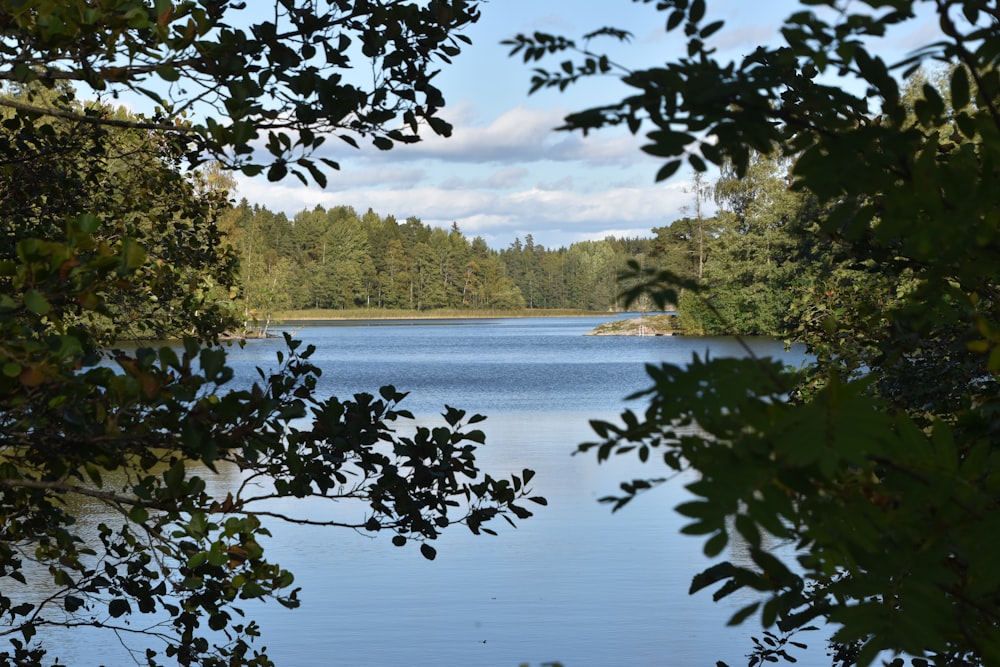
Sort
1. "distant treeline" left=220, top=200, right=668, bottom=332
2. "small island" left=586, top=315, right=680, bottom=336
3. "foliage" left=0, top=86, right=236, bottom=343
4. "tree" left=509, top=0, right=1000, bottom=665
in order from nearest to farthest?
"tree" left=509, top=0, right=1000, bottom=665
"foliage" left=0, top=86, right=236, bottom=343
"small island" left=586, top=315, right=680, bottom=336
"distant treeline" left=220, top=200, right=668, bottom=332

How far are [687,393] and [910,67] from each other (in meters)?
0.73

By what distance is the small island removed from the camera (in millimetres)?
76625

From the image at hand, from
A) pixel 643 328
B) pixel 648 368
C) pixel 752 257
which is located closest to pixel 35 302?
pixel 648 368

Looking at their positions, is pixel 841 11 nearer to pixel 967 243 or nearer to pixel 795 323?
pixel 967 243

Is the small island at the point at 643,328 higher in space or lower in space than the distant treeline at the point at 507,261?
lower

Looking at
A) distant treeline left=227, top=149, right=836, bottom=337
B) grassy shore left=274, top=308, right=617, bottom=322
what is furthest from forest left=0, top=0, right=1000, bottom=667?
grassy shore left=274, top=308, right=617, bottom=322

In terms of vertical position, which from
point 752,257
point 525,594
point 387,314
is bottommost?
point 525,594

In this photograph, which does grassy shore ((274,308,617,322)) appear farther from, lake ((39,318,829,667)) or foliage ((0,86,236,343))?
foliage ((0,86,236,343))

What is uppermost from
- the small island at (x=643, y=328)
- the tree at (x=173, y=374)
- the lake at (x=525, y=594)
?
the tree at (x=173, y=374)

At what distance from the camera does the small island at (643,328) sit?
76.6 m

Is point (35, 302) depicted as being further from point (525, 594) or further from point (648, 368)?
point (525, 594)

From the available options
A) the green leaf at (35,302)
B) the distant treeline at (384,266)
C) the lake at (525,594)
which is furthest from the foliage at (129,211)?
the distant treeline at (384,266)

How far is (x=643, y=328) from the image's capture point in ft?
263

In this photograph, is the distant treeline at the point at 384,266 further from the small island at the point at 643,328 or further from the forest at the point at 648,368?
the forest at the point at 648,368
